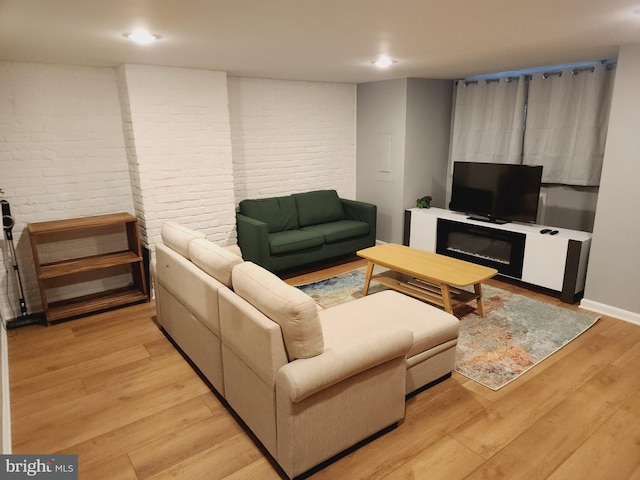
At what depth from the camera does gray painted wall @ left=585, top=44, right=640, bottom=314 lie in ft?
10.8

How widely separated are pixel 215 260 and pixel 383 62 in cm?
249

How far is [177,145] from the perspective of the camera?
4105 mm

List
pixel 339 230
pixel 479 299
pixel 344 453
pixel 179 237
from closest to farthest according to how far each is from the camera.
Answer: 1. pixel 344 453
2. pixel 179 237
3. pixel 479 299
4. pixel 339 230

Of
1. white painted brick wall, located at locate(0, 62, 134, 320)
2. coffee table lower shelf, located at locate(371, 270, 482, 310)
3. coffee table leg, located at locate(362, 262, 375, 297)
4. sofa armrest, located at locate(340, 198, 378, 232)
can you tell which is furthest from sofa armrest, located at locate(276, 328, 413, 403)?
sofa armrest, located at locate(340, 198, 378, 232)

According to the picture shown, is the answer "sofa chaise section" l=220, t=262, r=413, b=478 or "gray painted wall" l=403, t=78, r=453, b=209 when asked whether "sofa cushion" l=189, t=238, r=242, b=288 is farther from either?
"gray painted wall" l=403, t=78, r=453, b=209

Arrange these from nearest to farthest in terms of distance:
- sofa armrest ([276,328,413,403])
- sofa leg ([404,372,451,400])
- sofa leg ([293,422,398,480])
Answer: sofa armrest ([276,328,413,403]), sofa leg ([293,422,398,480]), sofa leg ([404,372,451,400])

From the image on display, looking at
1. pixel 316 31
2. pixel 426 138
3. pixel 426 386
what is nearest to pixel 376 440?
pixel 426 386

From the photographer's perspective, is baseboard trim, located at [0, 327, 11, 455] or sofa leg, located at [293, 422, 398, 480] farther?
baseboard trim, located at [0, 327, 11, 455]

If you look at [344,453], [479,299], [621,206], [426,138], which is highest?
[426,138]

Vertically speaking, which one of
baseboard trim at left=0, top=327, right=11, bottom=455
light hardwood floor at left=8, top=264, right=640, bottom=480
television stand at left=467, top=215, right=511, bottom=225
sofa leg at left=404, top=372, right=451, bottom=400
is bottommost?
light hardwood floor at left=8, top=264, right=640, bottom=480

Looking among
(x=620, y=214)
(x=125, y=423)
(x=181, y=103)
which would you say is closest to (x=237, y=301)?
(x=125, y=423)

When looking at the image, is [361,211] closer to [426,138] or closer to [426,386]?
[426,138]

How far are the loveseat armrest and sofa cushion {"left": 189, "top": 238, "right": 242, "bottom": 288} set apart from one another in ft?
5.03

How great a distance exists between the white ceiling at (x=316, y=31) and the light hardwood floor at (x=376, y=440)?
2.17 meters
